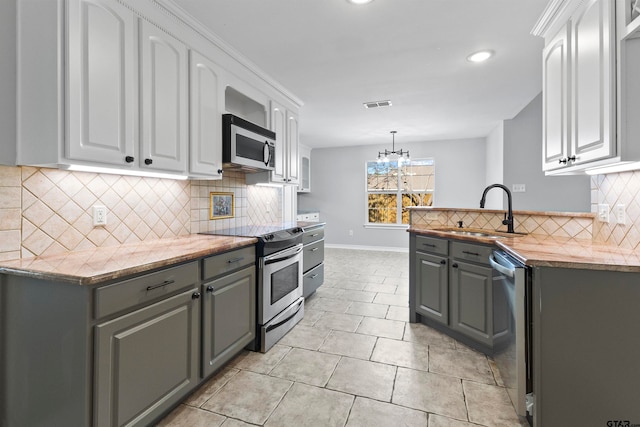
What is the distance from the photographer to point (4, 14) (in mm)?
1464

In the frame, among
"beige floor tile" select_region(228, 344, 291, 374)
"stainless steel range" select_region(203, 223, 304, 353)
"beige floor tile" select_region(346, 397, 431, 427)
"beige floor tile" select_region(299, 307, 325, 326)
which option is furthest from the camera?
"beige floor tile" select_region(299, 307, 325, 326)

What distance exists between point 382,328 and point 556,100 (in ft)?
7.31

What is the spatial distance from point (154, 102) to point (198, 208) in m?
1.04

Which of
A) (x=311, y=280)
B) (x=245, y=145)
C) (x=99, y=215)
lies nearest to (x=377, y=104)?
(x=245, y=145)

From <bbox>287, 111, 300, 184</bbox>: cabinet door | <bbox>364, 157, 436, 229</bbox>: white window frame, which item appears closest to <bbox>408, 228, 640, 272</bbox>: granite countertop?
<bbox>287, 111, 300, 184</bbox>: cabinet door

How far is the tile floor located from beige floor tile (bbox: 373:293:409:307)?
0.45 metres

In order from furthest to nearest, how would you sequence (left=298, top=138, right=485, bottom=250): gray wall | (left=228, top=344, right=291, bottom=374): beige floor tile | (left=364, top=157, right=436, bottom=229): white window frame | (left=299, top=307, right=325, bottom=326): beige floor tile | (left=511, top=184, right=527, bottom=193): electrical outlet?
(left=364, top=157, right=436, bottom=229): white window frame
(left=298, top=138, right=485, bottom=250): gray wall
(left=511, top=184, right=527, bottom=193): electrical outlet
(left=299, top=307, right=325, bottom=326): beige floor tile
(left=228, top=344, right=291, bottom=374): beige floor tile

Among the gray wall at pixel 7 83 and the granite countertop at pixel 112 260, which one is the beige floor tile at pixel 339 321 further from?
the gray wall at pixel 7 83

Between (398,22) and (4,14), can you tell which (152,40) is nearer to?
(4,14)

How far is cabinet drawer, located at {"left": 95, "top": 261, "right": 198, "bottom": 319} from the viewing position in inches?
49.8

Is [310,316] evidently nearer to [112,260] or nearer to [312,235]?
[312,235]

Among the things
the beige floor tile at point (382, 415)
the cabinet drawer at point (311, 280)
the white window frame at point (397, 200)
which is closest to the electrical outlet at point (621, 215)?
the beige floor tile at point (382, 415)

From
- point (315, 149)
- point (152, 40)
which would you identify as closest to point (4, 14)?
point (152, 40)

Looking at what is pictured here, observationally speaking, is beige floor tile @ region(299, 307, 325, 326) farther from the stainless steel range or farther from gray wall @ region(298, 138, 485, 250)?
gray wall @ region(298, 138, 485, 250)
